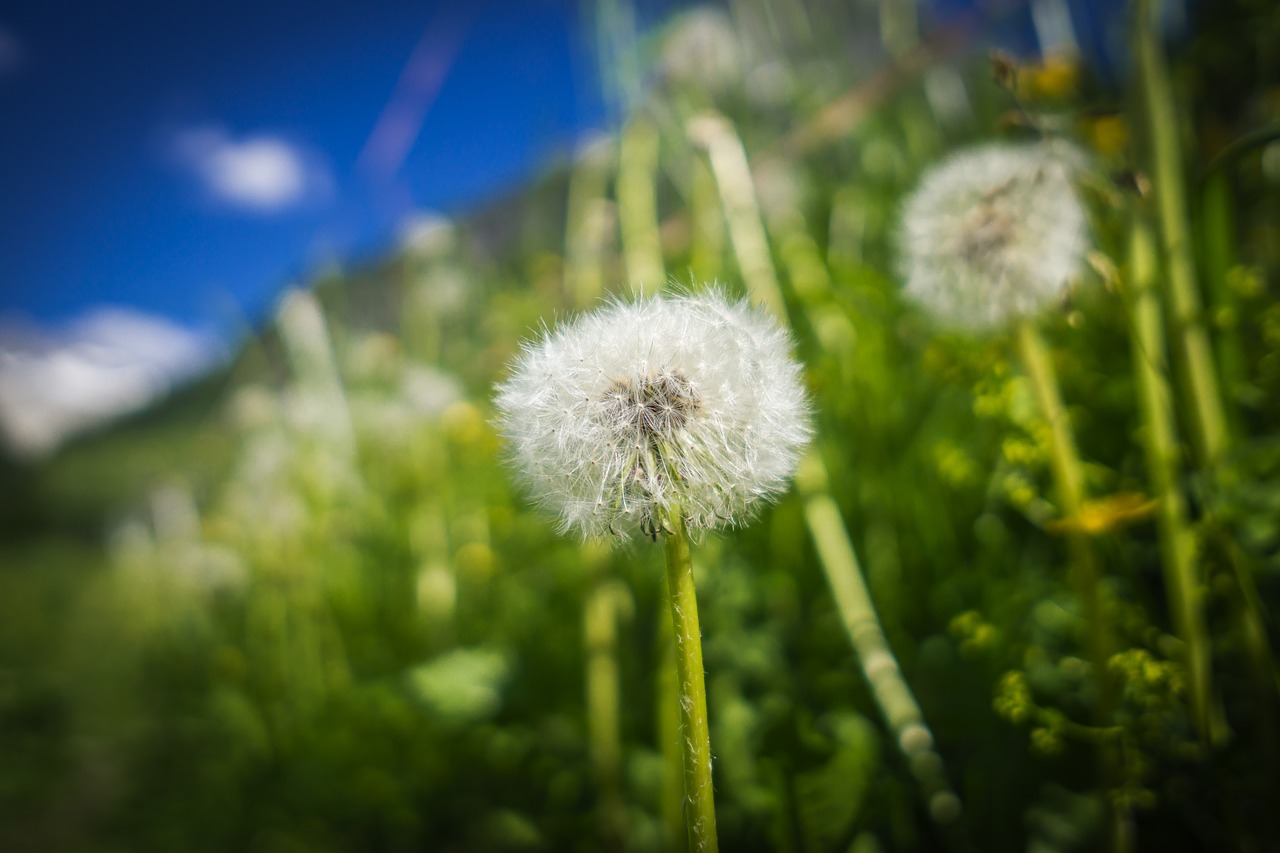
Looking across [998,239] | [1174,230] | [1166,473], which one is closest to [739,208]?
[998,239]

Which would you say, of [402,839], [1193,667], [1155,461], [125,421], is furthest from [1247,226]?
[125,421]

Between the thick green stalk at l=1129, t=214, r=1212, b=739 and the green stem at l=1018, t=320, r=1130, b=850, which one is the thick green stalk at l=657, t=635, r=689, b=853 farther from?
the thick green stalk at l=1129, t=214, r=1212, b=739

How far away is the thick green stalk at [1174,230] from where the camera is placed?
912 mm

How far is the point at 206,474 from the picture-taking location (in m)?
5.86

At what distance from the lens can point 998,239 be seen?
115 cm

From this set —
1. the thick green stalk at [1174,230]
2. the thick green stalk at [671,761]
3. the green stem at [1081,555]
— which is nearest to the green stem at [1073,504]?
the green stem at [1081,555]

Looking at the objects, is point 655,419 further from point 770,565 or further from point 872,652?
point 770,565

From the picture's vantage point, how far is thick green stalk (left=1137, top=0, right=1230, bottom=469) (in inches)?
35.9

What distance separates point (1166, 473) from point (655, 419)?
75 centimetres

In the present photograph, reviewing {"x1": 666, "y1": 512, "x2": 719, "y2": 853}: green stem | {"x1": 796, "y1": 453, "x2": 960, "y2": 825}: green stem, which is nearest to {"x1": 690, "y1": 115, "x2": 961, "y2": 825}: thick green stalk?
{"x1": 796, "y1": 453, "x2": 960, "y2": 825}: green stem

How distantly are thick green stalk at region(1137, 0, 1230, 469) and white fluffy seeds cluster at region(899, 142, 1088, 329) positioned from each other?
12 centimetres

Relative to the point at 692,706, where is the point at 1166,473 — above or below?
above

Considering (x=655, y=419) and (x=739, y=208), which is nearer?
(x=655, y=419)

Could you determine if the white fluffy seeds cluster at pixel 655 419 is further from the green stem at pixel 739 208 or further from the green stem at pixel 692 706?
the green stem at pixel 739 208
